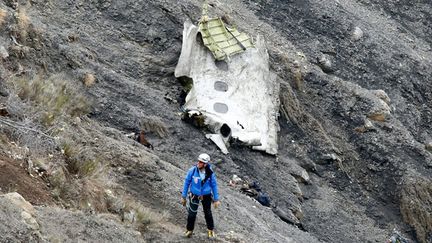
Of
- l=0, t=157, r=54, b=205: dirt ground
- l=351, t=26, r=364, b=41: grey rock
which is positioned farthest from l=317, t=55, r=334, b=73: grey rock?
l=0, t=157, r=54, b=205: dirt ground

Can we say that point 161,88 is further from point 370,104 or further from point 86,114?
point 370,104

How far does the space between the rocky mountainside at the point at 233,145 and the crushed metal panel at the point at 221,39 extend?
981mm

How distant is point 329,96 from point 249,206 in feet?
25.7

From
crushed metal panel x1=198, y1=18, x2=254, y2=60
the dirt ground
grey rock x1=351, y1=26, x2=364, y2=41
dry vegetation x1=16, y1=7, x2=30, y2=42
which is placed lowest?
grey rock x1=351, y1=26, x2=364, y2=41

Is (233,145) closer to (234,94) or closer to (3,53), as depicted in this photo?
(234,94)

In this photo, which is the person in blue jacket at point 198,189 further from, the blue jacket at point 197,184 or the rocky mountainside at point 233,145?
the rocky mountainside at point 233,145

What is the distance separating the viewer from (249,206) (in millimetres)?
12008

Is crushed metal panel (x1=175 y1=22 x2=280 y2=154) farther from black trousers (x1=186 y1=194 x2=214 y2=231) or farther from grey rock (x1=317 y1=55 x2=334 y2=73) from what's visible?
black trousers (x1=186 y1=194 x2=214 y2=231)

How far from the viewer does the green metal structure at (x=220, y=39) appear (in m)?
16.6

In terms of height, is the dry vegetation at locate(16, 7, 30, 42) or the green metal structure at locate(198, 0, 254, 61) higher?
the dry vegetation at locate(16, 7, 30, 42)

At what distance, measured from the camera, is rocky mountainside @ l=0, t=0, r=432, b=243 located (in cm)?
859

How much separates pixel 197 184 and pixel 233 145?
656 centimetres

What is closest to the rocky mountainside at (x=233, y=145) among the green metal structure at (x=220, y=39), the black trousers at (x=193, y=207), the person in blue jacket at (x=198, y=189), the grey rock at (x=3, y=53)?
the grey rock at (x=3, y=53)

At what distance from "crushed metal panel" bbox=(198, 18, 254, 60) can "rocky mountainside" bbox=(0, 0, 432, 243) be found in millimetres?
981
